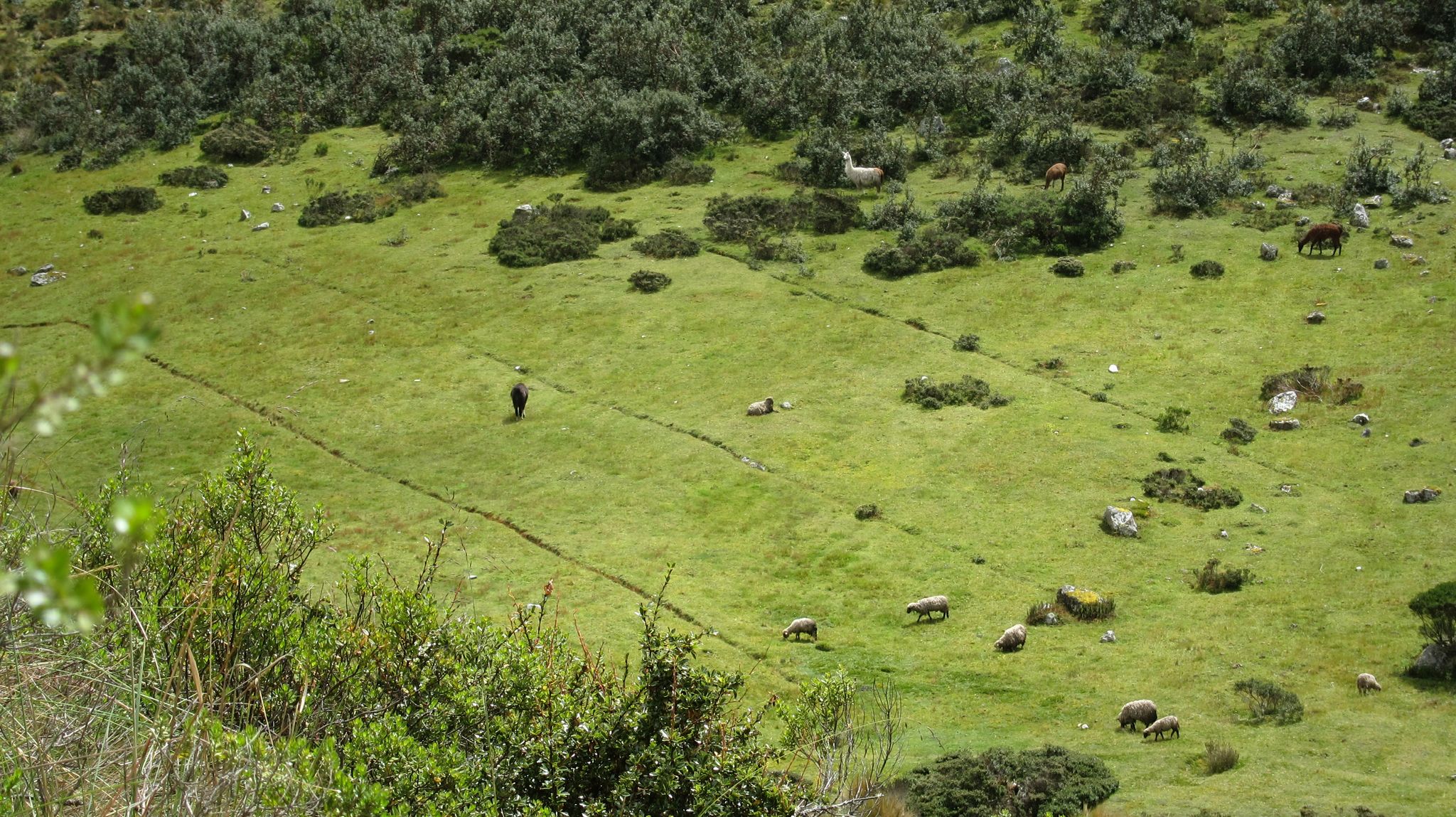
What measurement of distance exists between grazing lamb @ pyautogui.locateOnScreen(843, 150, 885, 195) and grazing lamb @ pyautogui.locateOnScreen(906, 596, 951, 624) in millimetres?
21561

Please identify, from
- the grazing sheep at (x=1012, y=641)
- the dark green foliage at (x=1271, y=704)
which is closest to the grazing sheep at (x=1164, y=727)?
the dark green foliage at (x=1271, y=704)

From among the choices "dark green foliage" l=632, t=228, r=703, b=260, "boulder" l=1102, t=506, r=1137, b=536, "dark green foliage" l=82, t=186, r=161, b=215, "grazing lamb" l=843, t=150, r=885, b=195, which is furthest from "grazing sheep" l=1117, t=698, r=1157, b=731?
"dark green foliage" l=82, t=186, r=161, b=215

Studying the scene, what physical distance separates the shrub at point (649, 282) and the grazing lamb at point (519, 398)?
23.7 ft

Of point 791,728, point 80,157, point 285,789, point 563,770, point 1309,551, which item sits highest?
point 285,789

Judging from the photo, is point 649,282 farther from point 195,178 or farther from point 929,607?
point 195,178

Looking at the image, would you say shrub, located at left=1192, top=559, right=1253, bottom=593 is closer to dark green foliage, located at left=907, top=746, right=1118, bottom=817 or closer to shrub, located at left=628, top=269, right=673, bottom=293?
dark green foliage, located at left=907, top=746, right=1118, bottom=817

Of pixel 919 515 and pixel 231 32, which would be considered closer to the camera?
pixel 919 515

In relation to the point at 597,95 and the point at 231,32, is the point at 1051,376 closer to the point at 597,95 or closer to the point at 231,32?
the point at 597,95

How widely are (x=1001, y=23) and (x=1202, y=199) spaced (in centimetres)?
1757

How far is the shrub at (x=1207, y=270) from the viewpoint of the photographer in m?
30.8

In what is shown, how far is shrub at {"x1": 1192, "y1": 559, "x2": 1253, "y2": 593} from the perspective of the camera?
1947 centimetres

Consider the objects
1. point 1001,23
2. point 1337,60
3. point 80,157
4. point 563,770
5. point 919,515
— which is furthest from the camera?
point 1001,23

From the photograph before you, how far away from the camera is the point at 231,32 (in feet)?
170

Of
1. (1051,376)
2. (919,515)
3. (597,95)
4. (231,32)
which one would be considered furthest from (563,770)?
(231,32)
